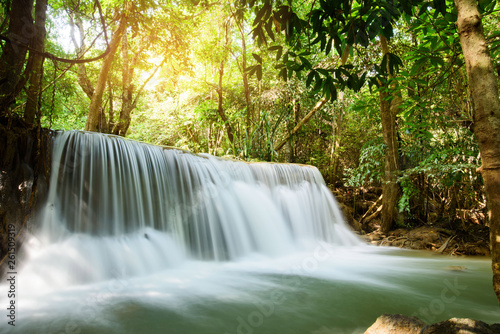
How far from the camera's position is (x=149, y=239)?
3.91 m

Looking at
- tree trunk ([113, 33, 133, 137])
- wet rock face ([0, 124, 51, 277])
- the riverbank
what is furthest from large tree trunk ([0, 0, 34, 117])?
the riverbank

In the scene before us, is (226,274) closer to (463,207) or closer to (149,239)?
(149,239)

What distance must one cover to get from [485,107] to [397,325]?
46.6 inches

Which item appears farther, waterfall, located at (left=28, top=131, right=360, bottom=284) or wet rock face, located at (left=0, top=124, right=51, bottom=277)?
waterfall, located at (left=28, top=131, right=360, bottom=284)

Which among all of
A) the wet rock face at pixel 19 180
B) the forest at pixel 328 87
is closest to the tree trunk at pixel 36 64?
the forest at pixel 328 87

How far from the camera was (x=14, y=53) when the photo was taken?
121 inches

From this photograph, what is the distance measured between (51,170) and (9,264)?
3.47 feet

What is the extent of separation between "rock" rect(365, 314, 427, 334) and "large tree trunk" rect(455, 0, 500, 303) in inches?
15.6

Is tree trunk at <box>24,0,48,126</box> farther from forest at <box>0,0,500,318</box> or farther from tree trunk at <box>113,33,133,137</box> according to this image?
tree trunk at <box>113,33,133,137</box>

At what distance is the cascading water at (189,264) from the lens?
7.18 ft

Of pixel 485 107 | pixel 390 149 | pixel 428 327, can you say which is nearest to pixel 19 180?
pixel 428 327

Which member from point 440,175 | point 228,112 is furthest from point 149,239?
point 228,112

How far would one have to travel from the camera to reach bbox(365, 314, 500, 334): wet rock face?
1.29 m

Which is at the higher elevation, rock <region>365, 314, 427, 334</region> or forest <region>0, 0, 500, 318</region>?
forest <region>0, 0, 500, 318</region>
